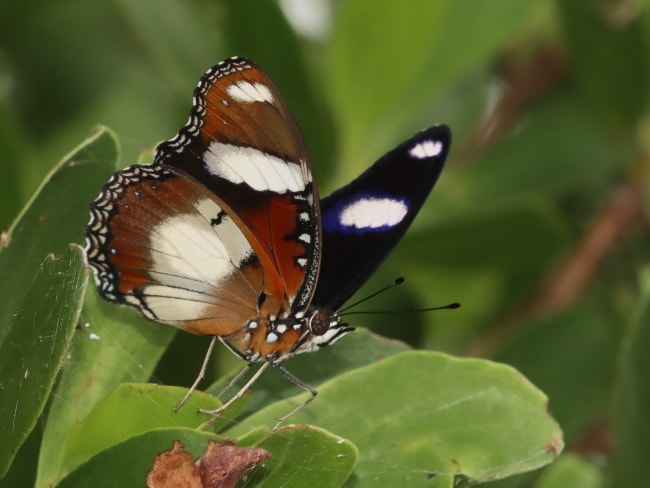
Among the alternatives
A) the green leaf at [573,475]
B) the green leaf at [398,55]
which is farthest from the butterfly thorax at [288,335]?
the green leaf at [398,55]

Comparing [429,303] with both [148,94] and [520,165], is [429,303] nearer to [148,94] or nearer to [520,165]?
[520,165]

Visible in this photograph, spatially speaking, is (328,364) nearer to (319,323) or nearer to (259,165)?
(319,323)

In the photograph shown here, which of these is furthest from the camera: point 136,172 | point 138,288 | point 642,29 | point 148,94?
point 148,94

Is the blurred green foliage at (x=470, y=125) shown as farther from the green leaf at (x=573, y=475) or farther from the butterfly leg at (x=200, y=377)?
the butterfly leg at (x=200, y=377)

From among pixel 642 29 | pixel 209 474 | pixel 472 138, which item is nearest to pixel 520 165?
pixel 472 138

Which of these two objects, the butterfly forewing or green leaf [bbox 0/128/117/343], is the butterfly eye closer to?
the butterfly forewing

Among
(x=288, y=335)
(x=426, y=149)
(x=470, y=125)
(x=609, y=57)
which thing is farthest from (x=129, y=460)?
(x=470, y=125)

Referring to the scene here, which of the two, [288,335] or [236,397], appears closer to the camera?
[236,397]
